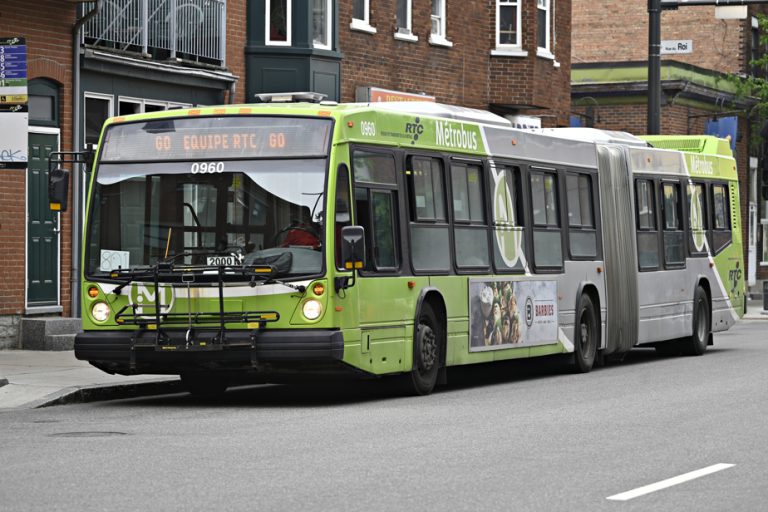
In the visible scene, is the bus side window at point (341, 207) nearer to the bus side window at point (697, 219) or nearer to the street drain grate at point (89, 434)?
the street drain grate at point (89, 434)

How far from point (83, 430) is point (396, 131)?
4.85 m

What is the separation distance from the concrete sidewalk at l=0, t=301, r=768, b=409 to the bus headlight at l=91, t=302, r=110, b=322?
0.76 meters

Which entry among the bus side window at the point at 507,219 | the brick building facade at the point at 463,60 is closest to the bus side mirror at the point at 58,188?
the bus side window at the point at 507,219

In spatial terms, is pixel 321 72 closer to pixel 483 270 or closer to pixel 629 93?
pixel 483 270

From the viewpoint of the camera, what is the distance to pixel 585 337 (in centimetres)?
2067

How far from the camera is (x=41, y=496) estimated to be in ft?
29.9

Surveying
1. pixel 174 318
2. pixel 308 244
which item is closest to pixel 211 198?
pixel 308 244

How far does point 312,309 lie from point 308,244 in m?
0.58

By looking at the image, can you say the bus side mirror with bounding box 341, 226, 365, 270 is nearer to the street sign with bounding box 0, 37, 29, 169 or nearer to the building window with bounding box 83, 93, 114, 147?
the street sign with bounding box 0, 37, 29, 169

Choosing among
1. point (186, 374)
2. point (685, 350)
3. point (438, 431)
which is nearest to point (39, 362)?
point (186, 374)

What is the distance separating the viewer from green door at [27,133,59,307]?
72.2 feet

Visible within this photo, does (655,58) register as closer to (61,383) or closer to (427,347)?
(427,347)

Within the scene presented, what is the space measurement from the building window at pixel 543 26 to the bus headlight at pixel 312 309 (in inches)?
824

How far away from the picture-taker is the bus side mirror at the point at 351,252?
1458cm
